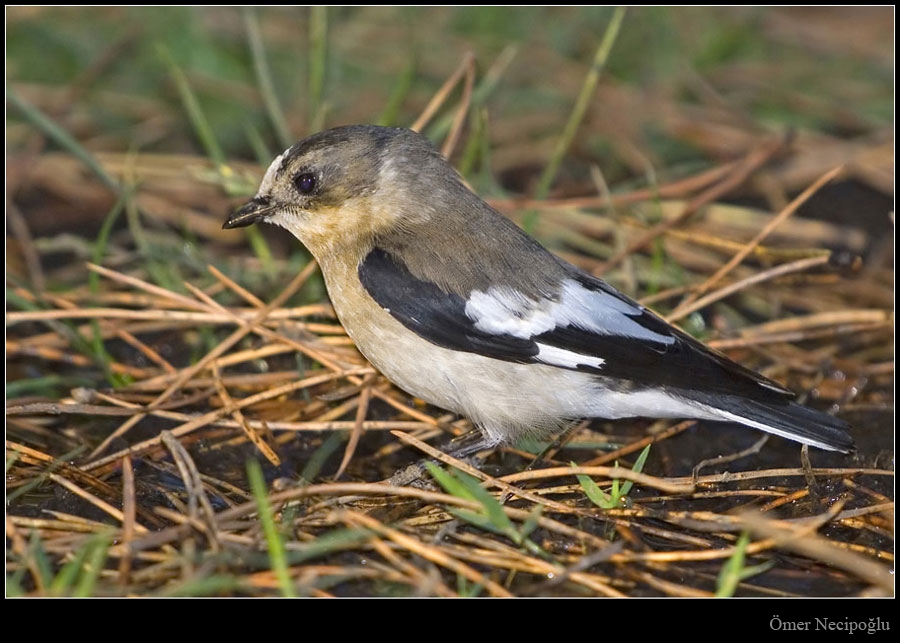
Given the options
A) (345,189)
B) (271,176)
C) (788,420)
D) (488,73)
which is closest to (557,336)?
(788,420)

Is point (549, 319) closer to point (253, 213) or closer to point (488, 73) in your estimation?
point (253, 213)

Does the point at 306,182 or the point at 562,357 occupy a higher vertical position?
the point at 306,182

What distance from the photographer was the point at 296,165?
13.6ft

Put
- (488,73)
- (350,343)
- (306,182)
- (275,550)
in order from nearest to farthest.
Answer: (275,550) < (306,182) < (350,343) < (488,73)

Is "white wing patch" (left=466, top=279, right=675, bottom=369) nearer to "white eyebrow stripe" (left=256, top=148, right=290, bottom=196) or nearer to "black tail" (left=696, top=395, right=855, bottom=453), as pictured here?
"black tail" (left=696, top=395, right=855, bottom=453)

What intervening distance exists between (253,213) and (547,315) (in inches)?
53.1

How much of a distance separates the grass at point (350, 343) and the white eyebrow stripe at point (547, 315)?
1.58 feet

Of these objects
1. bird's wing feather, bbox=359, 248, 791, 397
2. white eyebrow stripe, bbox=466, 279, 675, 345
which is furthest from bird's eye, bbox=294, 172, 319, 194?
white eyebrow stripe, bbox=466, 279, 675, 345

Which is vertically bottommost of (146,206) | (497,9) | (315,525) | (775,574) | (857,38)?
(775,574)

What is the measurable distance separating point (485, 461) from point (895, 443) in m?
1.72

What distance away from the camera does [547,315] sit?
3809mm
